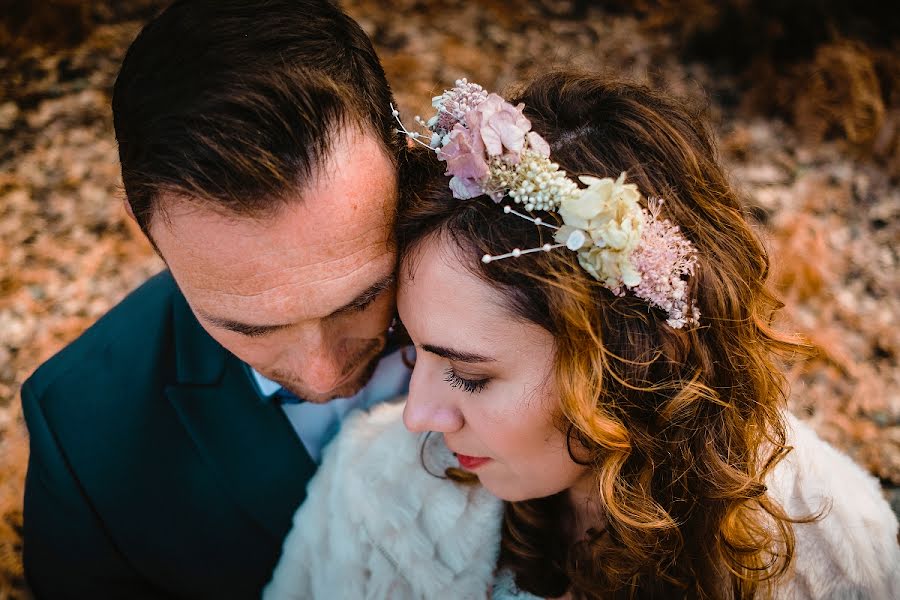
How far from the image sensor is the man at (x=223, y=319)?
1.69m

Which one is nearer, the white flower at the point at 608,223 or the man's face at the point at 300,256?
the white flower at the point at 608,223

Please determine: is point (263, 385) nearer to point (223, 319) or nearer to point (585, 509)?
point (223, 319)

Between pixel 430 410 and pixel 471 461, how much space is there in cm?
33

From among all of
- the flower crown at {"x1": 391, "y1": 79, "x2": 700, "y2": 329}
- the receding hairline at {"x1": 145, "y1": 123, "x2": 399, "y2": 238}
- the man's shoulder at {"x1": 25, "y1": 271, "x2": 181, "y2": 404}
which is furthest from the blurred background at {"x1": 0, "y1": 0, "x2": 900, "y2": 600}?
the receding hairline at {"x1": 145, "y1": 123, "x2": 399, "y2": 238}

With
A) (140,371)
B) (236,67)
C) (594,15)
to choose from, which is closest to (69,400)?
(140,371)

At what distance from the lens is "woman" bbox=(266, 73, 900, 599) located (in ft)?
5.52

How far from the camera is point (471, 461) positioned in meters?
2.13

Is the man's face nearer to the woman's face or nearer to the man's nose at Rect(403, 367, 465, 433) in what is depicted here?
the woman's face

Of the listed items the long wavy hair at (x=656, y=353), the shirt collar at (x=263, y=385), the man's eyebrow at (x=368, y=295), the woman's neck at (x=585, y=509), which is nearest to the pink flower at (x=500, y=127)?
the long wavy hair at (x=656, y=353)

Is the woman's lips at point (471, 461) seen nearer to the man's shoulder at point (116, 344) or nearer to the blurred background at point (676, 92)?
the man's shoulder at point (116, 344)

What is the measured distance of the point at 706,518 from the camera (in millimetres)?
2010

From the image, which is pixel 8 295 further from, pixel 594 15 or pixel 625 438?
pixel 594 15

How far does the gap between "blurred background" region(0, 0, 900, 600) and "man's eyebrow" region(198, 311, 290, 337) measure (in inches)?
88.3

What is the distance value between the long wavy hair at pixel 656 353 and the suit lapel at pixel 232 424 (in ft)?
3.29
